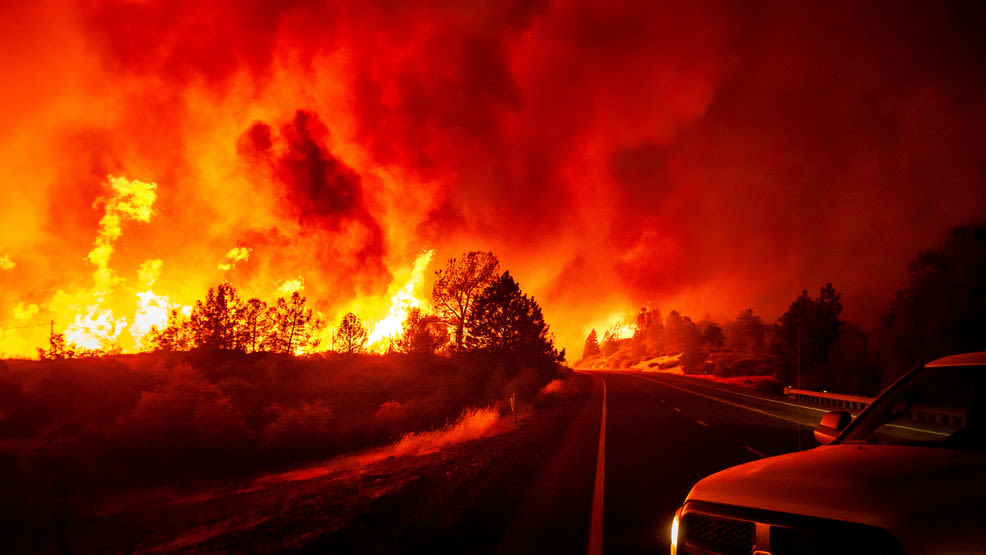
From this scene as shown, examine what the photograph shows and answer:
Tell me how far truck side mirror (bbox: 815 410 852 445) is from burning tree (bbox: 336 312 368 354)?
225ft

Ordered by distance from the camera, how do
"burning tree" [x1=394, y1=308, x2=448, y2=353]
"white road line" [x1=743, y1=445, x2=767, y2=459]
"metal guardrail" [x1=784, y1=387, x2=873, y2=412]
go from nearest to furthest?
"white road line" [x1=743, y1=445, x2=767, y2=459] → "metal guardrail" [x1=784, y1=387, x2=873, y2=412] → "burning tree" [x1=394, y1=308, x2=448, y2=353]

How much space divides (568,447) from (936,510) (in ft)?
44.3

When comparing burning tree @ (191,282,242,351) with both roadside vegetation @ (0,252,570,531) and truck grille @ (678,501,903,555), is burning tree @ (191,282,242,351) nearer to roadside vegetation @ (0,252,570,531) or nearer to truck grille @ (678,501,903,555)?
roadside vegetation @ (0,252,570,531)

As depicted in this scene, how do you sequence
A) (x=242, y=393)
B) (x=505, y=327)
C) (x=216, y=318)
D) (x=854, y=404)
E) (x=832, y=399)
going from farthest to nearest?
(x=216, y=318), (x=505, y=327), (x=242, y=393), (x=832, y=399), (x=854, y=404)

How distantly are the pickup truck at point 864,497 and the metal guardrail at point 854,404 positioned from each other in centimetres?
1386

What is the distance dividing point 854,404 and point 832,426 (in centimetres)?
3019

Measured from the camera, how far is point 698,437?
16500 millimetres

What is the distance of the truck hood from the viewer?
2678mm

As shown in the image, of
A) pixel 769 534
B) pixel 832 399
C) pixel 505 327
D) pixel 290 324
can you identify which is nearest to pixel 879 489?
pixel 769 534

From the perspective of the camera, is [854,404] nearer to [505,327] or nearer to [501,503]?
[505,327]

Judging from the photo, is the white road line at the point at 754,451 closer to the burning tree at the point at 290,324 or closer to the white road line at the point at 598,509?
the white road line at the point at 598,509

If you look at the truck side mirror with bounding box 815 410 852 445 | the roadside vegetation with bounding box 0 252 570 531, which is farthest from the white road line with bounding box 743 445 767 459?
the roadside vegetation with bounding box 0 252 570 531

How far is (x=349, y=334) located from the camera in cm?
7056

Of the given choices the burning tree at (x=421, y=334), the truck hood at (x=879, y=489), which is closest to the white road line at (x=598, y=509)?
the truck hood at (x=879, y=489)
